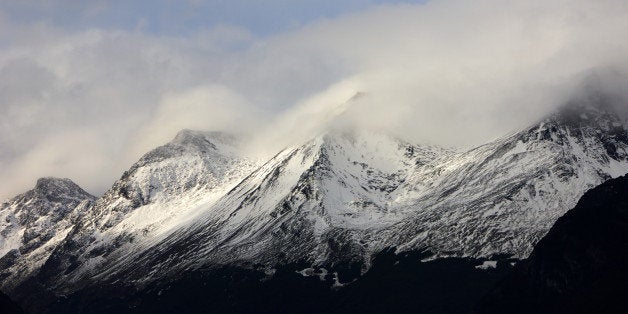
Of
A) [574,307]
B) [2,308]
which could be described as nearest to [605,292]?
[574,307]

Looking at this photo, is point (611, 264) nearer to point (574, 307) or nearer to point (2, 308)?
point (574, 307)

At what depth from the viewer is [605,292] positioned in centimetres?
18712

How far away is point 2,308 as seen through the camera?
Result: 199 meters

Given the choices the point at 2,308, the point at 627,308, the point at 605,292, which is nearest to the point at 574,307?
the point at 605,292

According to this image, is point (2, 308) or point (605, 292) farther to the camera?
point (2, 308)

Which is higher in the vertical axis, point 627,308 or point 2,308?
point 2,308

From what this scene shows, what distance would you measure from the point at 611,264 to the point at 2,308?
481 feet

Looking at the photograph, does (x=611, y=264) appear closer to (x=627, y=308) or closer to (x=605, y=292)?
(x=605, y=292)

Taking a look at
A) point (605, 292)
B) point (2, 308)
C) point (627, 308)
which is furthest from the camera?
point (2, 308)

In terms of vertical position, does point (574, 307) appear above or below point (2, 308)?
below

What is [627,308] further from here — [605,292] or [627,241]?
[627,241]

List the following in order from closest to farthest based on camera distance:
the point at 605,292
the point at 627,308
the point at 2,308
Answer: the point at 627,308, the point at 605,292, the point at 2,308

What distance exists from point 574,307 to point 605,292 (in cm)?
979

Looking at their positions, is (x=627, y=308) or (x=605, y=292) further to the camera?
(x=605, y=292)
